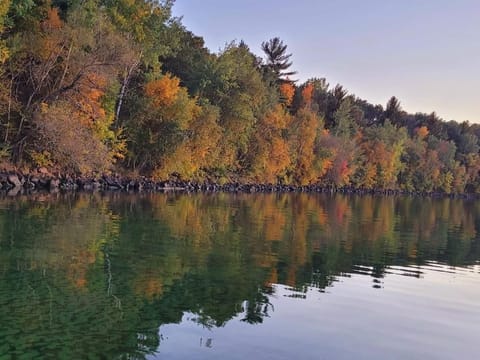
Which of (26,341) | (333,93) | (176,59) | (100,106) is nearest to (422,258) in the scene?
(26,341)

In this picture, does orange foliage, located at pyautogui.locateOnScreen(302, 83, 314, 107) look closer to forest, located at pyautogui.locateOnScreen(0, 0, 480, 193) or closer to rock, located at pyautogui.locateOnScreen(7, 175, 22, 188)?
forest, located at pyautogui.locateOnScreen(0, 0, 480, 193)

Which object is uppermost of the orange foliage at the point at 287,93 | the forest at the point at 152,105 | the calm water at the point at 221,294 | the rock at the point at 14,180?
the orange foliage at the point at 287,93

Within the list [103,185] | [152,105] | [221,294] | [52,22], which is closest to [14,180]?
[103,185]

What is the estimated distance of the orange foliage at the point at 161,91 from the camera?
48.2 m

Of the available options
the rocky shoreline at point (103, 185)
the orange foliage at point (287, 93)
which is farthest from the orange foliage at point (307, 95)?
the rocky shoreline at point (103, 185)

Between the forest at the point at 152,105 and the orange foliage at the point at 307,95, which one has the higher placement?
the orange foliage at the point at 307,95

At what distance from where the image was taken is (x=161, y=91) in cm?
4844

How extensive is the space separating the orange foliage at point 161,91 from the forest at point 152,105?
0.28 ft

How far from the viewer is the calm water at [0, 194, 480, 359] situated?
8414 mm

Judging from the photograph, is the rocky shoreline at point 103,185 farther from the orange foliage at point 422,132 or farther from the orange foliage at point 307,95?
the orange foliage at point 422,132

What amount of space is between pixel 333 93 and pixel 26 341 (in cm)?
9100

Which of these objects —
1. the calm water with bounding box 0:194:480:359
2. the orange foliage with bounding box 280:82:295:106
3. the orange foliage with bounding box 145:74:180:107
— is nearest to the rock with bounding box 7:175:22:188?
the calm water with bounding box 0:194:480:359

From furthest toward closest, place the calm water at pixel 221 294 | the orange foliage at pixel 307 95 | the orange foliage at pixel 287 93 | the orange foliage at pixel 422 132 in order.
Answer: the orange foliage at pixel 422 132, the orange foliage at pixel 307 95, the orange foliage at pixel 287 93, the calm water at pixel 221 294

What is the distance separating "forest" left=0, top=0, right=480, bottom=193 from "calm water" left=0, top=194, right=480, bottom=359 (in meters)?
16.2
